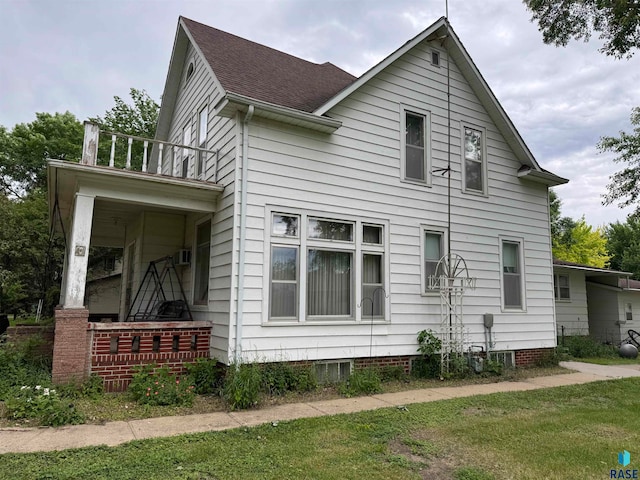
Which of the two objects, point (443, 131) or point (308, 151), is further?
point (443, 131)

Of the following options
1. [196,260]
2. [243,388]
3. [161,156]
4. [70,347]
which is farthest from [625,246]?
[70,347]

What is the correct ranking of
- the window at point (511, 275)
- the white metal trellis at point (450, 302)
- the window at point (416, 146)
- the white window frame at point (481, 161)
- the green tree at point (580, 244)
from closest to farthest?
the white metal trellis at point (450, 302), the window at point (416, 146), the white window frame at point (481, 161), the window at point (511, 275), the green tree at point (580, 244)

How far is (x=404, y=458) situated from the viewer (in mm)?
4176

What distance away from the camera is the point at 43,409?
17.4ft

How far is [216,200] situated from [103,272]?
15157 millimetres

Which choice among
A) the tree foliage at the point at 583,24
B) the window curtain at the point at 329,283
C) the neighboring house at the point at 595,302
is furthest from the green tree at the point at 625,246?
the window curtain at the point at 329,283

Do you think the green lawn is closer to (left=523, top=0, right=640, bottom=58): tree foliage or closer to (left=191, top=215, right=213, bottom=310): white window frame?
(left=191, top=215, right=213, bottom=310): white window frame

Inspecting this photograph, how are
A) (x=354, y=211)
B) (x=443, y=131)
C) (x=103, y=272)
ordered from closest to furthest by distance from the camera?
(x=354, y=211) < (x=443, y=131) < (x=103, y=272)

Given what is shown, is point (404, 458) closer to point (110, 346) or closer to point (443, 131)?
point (110, 346)

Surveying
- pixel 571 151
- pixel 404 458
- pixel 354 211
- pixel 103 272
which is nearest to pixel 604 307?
pixel 571 151

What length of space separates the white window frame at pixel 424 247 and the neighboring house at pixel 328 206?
0.05 meters

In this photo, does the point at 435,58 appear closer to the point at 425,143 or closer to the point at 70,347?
the point at 425,143

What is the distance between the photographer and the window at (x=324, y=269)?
739cm

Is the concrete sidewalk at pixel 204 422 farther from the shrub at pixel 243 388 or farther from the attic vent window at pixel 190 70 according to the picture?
the attic vent window at pixel 190 70
